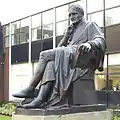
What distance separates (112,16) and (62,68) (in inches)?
585

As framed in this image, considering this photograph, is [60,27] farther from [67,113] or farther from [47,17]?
[67,113]

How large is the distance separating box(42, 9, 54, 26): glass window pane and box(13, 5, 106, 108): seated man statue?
66.2 feet

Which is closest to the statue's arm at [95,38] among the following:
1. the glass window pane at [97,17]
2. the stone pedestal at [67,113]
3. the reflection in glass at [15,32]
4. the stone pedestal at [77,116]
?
the stone pedestal at [67,113]

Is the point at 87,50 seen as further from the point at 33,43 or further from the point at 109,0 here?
the point at 33,43

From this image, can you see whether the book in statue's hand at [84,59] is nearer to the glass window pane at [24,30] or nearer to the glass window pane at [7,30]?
the glass window pane at [24,30]

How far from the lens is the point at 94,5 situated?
23344mm

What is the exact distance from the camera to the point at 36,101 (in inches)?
283

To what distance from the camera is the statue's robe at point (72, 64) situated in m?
7.29

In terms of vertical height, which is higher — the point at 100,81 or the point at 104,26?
the point at 104,26

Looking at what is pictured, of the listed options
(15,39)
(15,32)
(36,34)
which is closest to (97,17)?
(36,34)

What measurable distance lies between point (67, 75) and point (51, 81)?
0.31m

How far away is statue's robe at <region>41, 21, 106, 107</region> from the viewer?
23.9ft

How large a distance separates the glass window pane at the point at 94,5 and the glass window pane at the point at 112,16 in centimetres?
81

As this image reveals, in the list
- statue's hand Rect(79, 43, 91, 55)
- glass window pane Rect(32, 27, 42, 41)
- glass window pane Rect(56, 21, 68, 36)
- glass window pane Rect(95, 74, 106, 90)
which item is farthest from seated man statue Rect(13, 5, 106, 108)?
glass window pane Rect(32, 27, 42, 41)
